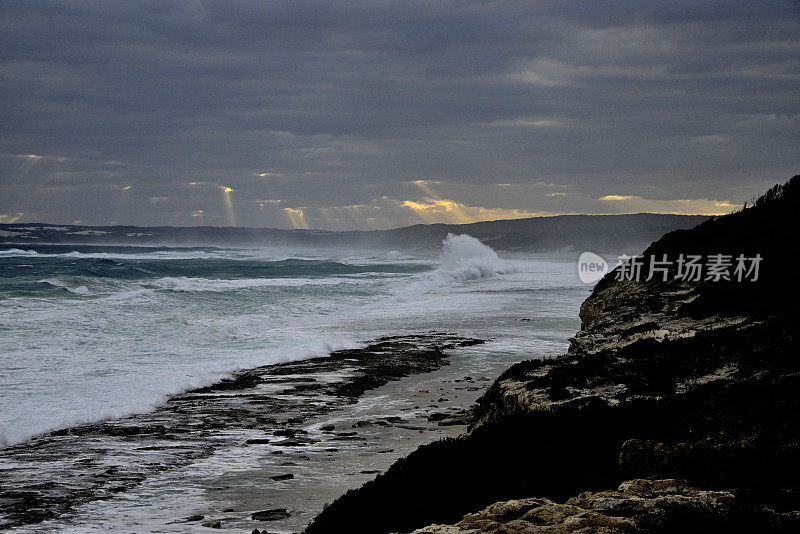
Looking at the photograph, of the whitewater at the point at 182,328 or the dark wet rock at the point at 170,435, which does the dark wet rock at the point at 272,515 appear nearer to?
the dark wet rock at the point at 170,435

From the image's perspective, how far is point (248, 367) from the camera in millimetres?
14742

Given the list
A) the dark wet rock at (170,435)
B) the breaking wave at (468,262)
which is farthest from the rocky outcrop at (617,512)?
the breaking wave at (468,262)

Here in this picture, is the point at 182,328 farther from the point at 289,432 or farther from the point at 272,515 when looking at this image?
the point at 272,515

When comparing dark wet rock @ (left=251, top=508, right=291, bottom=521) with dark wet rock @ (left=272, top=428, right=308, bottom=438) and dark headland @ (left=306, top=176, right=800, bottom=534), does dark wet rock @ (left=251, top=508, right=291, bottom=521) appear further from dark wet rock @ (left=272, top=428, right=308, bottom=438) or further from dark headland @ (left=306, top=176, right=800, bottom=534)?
dark wet rock @ (left=272, top=428, right=308, bottom=438)

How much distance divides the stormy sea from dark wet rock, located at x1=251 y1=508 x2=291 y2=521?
1.0 inches

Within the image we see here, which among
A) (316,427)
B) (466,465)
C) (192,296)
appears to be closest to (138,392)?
(316,427)

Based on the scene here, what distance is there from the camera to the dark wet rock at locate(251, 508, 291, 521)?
6.12 m

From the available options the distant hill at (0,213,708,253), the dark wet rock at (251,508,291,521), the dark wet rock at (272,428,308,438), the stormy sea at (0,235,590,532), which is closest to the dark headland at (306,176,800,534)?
the dark wet rock at (251,508,291,521)

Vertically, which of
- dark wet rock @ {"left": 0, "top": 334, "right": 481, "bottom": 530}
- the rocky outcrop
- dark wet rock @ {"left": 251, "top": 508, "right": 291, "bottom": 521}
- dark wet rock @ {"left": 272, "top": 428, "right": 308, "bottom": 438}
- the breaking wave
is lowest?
dark wet rock @ {"left": 0, "top": 334, "right": 481, "bottom": 530}

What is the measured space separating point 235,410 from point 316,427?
1921mm

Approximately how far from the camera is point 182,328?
19969mm

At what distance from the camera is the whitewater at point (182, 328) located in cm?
1161

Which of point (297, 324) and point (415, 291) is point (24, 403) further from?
point (415, 291)

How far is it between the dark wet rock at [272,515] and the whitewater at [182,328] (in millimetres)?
4940
